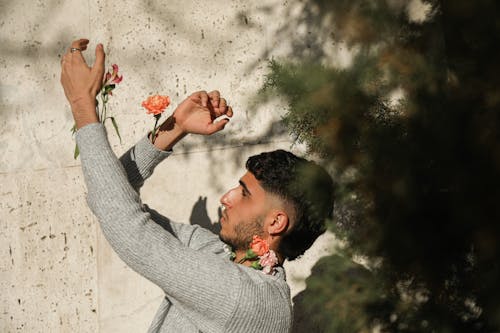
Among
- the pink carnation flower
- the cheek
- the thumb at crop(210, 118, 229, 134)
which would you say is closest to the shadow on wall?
the cheek

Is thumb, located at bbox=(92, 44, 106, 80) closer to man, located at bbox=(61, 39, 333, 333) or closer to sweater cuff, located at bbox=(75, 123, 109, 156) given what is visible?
man, located at bbox=(61, 39, 333, 333)

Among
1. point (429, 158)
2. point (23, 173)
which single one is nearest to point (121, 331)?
point (23, 173)

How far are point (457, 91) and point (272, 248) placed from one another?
2.33 feet

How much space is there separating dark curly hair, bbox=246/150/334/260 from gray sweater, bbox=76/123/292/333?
0.22 metres

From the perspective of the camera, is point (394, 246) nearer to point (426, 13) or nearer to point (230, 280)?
point (230, 280)

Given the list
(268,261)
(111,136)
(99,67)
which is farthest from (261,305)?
(111,136)

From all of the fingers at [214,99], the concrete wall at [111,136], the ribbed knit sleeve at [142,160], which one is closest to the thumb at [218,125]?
the fingers at [214,99]

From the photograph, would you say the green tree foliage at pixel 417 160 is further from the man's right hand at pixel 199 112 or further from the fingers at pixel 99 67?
the fingers at pixel 99 67

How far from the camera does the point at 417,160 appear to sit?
1.51 meters

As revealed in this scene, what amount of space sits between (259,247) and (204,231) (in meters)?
0.32

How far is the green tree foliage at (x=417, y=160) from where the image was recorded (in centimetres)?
141

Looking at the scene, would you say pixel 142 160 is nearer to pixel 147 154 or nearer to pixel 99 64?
pixel 147 154

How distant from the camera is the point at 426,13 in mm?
1788

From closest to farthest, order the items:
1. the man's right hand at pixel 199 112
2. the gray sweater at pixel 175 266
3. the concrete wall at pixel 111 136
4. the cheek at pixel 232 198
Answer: the gray sweater at pixel 175 266
the man's right hand at pixel 199 112
the cheek at pixel 232 198
the concrete wall at pixel 111 136
